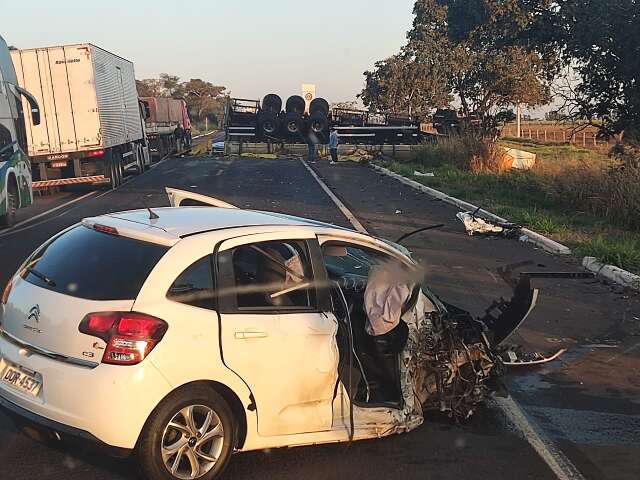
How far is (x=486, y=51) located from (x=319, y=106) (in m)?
10.8

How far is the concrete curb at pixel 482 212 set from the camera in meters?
11.7

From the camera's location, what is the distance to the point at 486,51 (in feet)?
146

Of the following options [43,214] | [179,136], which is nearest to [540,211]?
[43,214]

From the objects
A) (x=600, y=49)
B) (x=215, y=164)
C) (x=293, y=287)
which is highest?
(x=600, y=49)

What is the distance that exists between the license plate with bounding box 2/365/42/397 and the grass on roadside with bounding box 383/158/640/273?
26.8 ft

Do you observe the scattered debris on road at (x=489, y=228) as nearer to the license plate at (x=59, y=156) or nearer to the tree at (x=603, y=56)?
the tree at (x=603, y=56)

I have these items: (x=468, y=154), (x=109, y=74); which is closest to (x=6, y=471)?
(x=109, y=74)

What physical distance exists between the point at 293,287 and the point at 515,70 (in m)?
43.8

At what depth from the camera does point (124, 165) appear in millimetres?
25875

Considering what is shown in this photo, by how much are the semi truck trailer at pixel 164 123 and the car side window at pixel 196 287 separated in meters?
32.2

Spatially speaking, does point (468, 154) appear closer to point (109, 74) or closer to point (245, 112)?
point (109, 74)

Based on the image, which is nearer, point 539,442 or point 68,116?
point 539,442

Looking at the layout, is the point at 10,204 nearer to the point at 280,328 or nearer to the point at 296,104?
the point at 280,328

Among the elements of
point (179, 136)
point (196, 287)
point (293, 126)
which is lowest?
point (179, 136)
